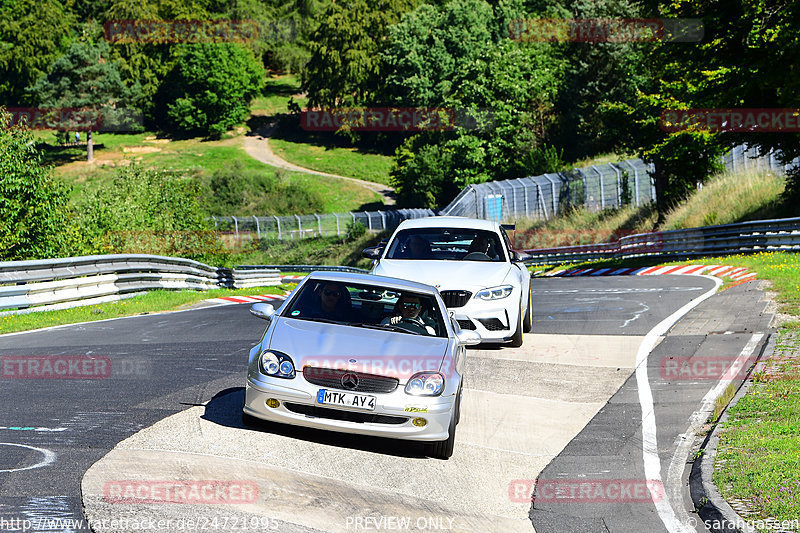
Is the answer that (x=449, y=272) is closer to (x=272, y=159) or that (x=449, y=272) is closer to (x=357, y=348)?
(x=357, y=348)

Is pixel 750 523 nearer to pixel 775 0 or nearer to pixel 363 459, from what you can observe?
pixel 363 459

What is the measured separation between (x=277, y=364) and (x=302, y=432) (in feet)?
2.40

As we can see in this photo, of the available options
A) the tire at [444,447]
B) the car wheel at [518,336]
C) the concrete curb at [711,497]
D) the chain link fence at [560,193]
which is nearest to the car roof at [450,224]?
the car wheel at [518,336]

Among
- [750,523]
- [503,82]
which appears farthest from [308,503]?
[503,82]

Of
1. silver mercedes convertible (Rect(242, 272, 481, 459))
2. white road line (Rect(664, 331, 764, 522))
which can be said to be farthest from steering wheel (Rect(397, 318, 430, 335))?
white road line (Rect(664, 331, 764, 522))

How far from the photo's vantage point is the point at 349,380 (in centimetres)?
735

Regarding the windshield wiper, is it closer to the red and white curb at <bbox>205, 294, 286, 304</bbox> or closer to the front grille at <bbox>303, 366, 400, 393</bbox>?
the front grille at <bbox>303, 366, 400, 393</bbox>

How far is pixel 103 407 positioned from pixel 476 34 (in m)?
84.2

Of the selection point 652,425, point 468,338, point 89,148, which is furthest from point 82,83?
point 652,425

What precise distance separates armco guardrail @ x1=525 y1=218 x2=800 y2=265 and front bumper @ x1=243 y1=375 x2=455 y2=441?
15177 mm

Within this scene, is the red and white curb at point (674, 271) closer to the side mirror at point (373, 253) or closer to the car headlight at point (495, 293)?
the car headlight at point (495, 293)

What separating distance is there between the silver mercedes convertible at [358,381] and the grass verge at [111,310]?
9742mm

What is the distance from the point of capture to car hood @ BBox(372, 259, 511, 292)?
12.0 metres

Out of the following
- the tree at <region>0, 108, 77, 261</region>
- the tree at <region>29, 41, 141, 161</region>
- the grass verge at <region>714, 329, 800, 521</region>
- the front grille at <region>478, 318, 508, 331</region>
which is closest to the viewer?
the grass verge at <region>714, 329, 800, 521</region>
